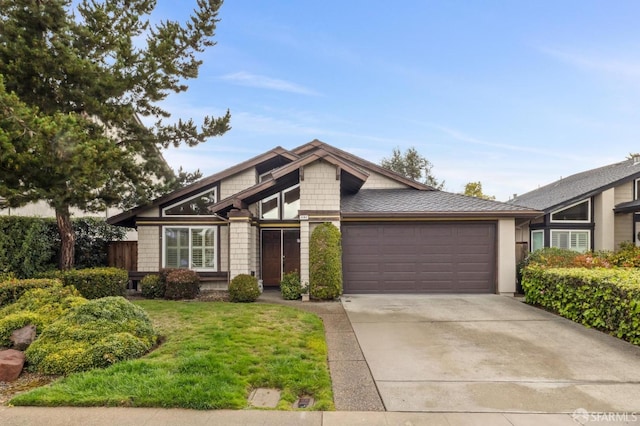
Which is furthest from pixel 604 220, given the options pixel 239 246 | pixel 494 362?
pixel 239 246

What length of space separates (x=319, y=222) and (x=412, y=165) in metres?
22.4

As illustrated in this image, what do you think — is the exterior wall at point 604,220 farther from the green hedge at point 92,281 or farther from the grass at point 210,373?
the green hedge at point 92,281

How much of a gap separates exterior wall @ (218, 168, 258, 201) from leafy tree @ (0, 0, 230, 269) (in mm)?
1813

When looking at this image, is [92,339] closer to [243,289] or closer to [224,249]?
[243,289]

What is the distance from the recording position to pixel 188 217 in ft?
40.7

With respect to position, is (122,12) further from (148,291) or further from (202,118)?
(148,291)

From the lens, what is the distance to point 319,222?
1073cm

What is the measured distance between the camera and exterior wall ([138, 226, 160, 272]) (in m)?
12.3

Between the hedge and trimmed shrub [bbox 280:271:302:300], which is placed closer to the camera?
the hedge

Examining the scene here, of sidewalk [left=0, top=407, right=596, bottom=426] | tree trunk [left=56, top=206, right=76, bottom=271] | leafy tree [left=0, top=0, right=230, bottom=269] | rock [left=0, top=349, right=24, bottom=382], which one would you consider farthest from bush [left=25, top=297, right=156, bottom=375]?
tree trunk [left=56, top=206, right=76, bottom=271]

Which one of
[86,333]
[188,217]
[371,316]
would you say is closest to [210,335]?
[86,333]

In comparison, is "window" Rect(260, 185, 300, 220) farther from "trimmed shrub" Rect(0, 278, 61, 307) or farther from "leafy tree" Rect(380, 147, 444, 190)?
"leafy tree" Rect(380, 147, 444, 190)

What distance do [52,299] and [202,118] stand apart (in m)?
6.86

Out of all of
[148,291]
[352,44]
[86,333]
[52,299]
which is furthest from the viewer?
[352,44]
